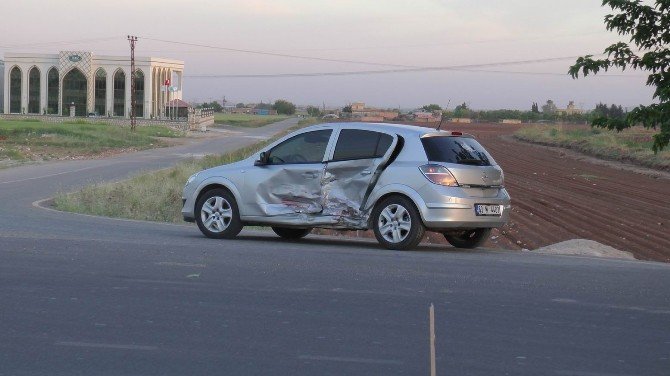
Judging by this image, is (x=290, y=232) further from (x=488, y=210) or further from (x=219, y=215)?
(x=488, y=210)

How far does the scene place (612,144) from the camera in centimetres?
6494

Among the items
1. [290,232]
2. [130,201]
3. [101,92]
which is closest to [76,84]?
[101,92]

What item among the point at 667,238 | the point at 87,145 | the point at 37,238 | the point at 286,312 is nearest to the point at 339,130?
the point at 37,238

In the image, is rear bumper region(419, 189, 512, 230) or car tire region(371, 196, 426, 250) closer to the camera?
rear bumper region(419, 189, 512, 230)

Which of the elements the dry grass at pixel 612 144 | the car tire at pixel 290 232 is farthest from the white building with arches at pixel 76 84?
the car tire at pixel 290 232

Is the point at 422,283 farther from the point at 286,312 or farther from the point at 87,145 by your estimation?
the point at 87,145

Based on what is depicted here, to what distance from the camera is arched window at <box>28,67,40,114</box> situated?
4697 inches

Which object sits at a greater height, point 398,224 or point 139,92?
point 139,92

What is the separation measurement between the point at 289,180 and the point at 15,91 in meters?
112

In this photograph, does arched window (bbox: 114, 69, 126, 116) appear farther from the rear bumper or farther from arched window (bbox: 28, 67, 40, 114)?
the rear bumper

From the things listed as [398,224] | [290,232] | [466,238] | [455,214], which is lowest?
[290,232]

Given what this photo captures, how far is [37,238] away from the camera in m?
14.2

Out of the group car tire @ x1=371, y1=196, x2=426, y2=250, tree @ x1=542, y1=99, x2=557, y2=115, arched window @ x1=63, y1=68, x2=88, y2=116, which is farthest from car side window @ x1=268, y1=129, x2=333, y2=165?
tree @ x1=542, y1=99, x2=557, y2=115

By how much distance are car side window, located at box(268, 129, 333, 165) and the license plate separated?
2153 millimetres
